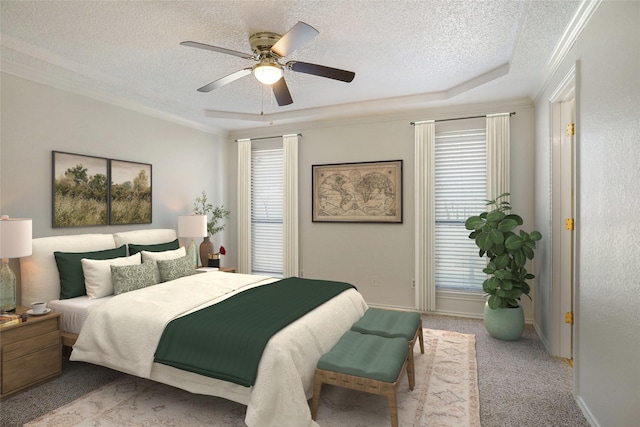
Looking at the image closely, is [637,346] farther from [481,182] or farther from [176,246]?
[176,246]

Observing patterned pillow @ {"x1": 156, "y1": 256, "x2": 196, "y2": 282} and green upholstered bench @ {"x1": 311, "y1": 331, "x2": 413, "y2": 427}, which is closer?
green upholstered bench @ {"x1": 311, "y1": 331, "x2": 413, "y2": 427}

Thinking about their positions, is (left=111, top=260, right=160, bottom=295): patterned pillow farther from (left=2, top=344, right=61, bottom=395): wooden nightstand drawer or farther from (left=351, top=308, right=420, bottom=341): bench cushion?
(left=351, top=308, right=420, bottom=341): bench cushion

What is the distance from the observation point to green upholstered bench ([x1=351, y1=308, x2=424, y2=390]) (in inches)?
107

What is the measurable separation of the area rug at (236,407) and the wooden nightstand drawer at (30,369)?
0.46 m

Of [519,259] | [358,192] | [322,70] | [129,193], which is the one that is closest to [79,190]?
[129,193]

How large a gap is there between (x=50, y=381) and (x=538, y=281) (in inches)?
187

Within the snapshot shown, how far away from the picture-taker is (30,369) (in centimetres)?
274

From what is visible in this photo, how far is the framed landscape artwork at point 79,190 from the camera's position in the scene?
3.62m

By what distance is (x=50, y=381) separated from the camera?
2887 millimetres

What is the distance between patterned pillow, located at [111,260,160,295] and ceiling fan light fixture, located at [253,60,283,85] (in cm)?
214

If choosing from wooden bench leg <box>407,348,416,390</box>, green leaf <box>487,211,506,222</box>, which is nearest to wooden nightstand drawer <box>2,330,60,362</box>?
wooden bench leg <box>407,348,416,390</box>

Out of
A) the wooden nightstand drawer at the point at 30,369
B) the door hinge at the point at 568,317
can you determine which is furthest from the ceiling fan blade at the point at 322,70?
the wooden nightstand drawer at the point at 30,369

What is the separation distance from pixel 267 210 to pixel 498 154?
136 inches

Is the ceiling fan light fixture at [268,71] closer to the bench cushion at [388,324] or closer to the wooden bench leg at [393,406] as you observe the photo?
the bench cushion at [388,324]
